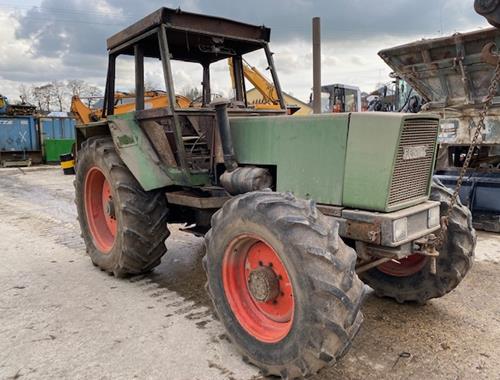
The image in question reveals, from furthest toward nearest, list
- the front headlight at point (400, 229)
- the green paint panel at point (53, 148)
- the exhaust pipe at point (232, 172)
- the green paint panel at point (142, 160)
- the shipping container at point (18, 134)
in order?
the green paint panel at point (53, 148) → the shipping container at point (18, 134) → the green paint panel at point (142, 160) → the exhaust pipe at point (232, 172) → the front headlight at point (400, 229)

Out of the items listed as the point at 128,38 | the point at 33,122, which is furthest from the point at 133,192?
the point at 33,122

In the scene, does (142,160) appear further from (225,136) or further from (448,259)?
(448,259)

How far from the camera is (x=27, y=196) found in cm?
1031

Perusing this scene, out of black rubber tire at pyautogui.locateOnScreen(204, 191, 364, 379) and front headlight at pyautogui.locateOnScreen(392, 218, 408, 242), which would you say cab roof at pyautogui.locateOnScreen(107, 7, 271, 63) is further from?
front headlight at pyautogui.locateOnScreen(392, 218, 408, 242)

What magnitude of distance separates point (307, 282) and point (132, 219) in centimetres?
222

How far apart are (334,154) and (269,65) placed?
1.92 m

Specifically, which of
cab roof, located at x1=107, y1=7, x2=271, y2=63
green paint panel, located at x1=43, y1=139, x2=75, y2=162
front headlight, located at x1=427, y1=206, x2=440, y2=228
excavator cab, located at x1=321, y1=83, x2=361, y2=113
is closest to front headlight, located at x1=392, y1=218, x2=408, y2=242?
front headlight, located at x1=427, y1=206, x2=440, y2=228

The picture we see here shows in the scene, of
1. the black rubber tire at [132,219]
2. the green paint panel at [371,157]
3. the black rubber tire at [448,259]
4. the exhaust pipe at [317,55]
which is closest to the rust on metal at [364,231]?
the green paint panel at [371,157]

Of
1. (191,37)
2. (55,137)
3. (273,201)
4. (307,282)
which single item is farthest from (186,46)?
(55,137)

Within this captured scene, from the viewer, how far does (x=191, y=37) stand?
13.9 ft

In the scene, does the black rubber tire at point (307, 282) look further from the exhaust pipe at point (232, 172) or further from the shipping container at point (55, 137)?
the shipping container at point (55, 137)

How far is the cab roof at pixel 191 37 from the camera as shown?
3961 millimetres

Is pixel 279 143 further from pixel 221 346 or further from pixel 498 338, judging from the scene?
pixel 498 338

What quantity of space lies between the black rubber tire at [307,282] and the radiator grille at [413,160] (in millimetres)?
659
